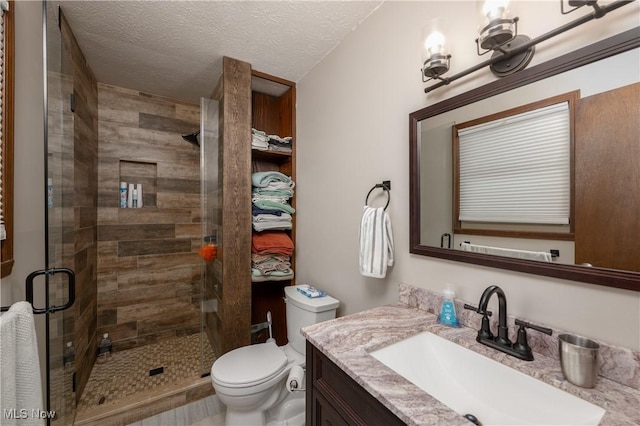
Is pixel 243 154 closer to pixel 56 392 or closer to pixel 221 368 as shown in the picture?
pixel 221 368

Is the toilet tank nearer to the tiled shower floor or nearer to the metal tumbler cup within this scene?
the tiled shower floor

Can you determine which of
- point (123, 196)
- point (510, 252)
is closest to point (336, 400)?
point (510, 252)

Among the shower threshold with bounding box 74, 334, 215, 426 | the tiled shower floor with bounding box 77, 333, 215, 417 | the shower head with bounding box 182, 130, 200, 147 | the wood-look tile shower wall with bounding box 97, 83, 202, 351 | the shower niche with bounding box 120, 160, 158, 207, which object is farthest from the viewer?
the shower head with bounding box 182, 130, 200, 147

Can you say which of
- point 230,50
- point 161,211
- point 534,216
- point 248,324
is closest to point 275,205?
point 248,324

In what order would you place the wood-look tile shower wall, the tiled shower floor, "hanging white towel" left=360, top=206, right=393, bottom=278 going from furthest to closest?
the wood-look tile shower wall, the tiled shower floor, "hanging white towel" left=360, top=206, right=393, bottom=278

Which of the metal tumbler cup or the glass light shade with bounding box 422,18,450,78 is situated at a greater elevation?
the glass light shade with bounding box 422,18,450,78

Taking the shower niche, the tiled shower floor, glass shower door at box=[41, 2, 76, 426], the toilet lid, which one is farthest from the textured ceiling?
the tiled shower floor

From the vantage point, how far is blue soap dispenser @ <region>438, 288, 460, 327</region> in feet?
3.33

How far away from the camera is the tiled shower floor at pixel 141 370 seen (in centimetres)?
173

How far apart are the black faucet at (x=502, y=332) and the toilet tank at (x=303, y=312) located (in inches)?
35.6

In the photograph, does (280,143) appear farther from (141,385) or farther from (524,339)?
(141,385)

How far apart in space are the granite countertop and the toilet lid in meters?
0.70

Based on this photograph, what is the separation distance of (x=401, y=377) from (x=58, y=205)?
1741mm

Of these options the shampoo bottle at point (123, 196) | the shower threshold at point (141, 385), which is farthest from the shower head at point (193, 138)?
the shower threshold at point (141, 385)
